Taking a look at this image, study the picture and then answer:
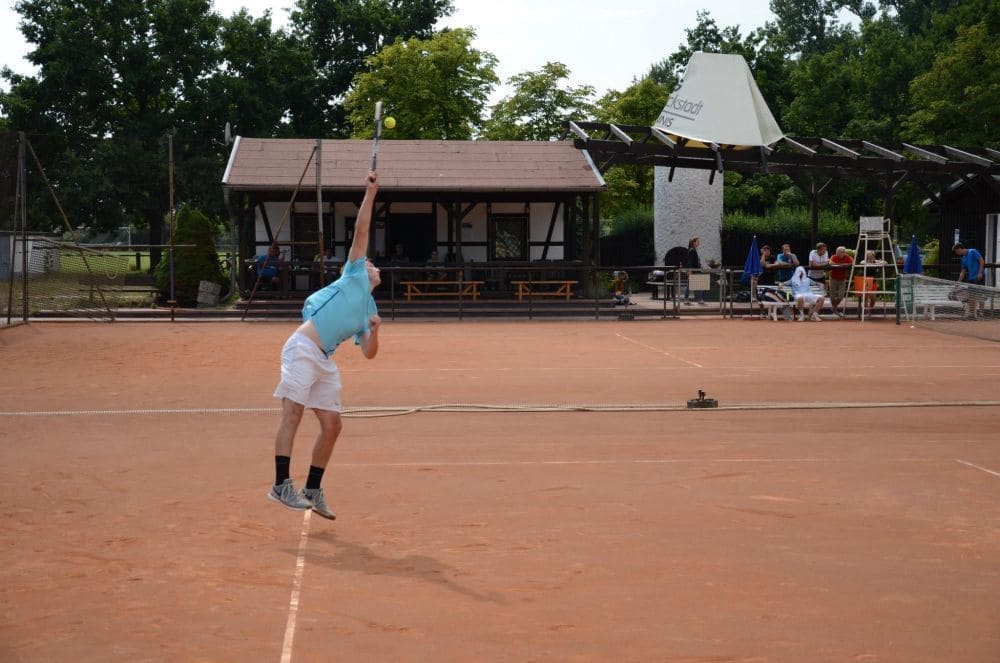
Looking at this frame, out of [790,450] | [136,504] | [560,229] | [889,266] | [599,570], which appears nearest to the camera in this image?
[599,570]

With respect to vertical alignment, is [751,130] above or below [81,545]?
above

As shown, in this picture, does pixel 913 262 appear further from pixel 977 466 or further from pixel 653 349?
pixel 977 466

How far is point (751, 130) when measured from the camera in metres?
32.0

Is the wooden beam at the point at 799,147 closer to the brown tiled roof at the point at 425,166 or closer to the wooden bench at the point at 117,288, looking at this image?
the brown tiled roof at the point at 425,166

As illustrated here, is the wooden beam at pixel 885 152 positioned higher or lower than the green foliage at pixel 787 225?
higher

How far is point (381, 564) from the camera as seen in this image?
6512mm

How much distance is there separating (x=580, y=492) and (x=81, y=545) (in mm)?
3345

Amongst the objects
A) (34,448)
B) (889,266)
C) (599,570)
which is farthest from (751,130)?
(599,570)

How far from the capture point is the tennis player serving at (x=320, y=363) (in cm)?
759

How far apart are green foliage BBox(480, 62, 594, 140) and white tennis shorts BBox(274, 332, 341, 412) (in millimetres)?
45310

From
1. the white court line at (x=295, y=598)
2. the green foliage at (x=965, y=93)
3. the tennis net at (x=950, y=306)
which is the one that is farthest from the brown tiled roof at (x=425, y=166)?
the white court line at (x=295, y=598)

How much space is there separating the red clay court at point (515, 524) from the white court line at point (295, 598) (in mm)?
23

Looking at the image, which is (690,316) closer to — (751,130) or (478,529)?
(751,130)

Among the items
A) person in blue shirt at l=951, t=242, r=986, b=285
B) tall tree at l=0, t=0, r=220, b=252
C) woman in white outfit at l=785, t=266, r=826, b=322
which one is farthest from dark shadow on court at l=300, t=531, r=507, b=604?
tall tree at l=0, t=0, r=220, b=252
